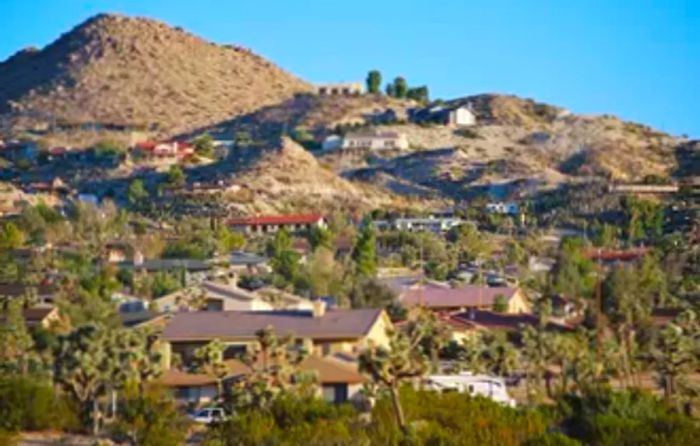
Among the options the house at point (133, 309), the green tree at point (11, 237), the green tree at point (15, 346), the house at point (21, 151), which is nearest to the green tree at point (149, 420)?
the green tree at point (15, 346)

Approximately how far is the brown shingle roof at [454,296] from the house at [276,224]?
1515 inches

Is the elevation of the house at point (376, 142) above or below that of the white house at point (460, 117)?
below

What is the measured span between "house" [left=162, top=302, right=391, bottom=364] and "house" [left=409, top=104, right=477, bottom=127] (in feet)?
377

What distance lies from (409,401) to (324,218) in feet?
274

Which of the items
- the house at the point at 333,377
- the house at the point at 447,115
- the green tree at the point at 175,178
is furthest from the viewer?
the house at the point at 447,115

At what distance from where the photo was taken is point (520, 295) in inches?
3501

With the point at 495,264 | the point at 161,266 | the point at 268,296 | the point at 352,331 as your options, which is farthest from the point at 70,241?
the point at 352,331

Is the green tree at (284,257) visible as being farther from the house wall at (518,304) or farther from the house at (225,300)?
the house wall at (518,304)

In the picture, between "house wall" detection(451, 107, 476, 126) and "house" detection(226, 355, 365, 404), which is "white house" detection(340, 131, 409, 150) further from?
"house" detection(226, 355, 365, 404)

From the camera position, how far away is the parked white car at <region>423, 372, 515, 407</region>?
5575 centimetres

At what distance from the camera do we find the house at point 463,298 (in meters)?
85.4

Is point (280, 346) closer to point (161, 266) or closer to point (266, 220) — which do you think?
point (161, 266)

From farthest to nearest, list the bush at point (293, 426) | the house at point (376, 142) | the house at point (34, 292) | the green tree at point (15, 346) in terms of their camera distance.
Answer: the house at point (376, 142) < the house at point (34, 292) < the green tree at point (15, 346) < the bush at point (293, 426)

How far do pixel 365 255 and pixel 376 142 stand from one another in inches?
2706
